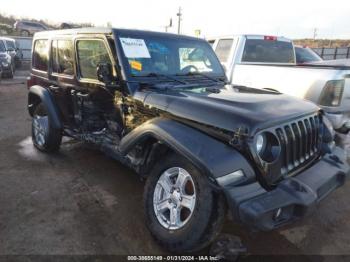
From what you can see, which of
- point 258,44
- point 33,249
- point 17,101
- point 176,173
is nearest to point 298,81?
point 258,44

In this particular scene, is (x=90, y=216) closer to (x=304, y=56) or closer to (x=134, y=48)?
(x=134, y=48)

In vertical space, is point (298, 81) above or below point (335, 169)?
above

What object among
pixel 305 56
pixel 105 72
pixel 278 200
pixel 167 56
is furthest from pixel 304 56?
pixel 278 200

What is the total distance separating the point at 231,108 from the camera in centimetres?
270

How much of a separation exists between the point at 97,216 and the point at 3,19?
5386 centimetres

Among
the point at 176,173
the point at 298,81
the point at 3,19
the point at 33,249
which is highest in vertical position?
the point at 3,19

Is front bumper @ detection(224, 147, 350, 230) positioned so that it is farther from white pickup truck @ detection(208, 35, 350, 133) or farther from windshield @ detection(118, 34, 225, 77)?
white pickup truck @ detection(208, 35, 350, 133)

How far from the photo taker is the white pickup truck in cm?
463

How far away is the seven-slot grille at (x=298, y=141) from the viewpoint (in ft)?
8.74

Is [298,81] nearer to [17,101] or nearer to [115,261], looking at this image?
[115,261]

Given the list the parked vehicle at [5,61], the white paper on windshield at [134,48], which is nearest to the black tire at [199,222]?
the white paper on windshield at [134,48]

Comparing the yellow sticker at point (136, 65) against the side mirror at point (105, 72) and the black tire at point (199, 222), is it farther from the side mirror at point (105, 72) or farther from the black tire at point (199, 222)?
the black tire at point (199, 222)

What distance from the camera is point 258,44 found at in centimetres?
688

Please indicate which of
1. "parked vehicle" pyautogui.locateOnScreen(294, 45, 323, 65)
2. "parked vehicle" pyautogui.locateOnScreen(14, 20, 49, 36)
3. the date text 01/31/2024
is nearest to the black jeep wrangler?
the date text 01/31/2024
